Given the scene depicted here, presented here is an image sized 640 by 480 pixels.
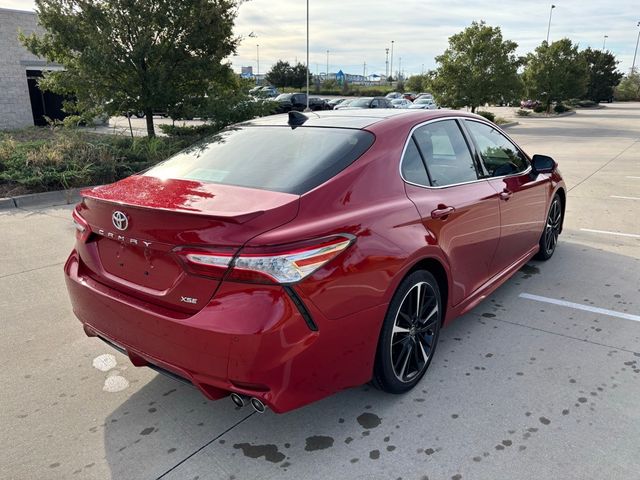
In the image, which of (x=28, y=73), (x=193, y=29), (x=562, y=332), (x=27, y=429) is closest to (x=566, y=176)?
(x=562, y=332)

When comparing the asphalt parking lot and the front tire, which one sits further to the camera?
the front tire

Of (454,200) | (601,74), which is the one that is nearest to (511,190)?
(454,200)

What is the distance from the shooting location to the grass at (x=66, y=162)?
8.52 m

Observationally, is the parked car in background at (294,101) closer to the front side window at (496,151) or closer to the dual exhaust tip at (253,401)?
the front side window at (496,151)

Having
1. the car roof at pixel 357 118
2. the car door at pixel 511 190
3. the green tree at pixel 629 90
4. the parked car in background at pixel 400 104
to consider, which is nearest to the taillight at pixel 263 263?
the car roof at pixel 357 118

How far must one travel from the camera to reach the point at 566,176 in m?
11.1

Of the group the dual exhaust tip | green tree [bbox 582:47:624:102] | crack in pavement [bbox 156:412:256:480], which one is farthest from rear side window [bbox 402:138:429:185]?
green tree [bbox 582:47:624:102]

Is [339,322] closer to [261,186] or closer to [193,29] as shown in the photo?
[261,186]

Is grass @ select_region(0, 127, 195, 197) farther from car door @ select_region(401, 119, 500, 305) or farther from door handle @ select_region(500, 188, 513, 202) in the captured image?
door handle @ select_region(500, 188, 513, 202)

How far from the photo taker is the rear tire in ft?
16.9

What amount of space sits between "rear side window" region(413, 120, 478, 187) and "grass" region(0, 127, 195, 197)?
7.34m

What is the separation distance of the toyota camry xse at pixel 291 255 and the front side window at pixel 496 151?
0.37 meters

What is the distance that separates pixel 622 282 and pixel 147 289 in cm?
439

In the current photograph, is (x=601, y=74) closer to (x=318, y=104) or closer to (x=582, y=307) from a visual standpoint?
(x=318, y=104)
